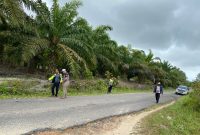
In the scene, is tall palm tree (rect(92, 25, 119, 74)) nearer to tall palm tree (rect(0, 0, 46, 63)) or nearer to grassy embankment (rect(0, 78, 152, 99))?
grassy embankment (rect(0, 78, 152, 99))

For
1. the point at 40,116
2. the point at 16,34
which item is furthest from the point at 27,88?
the point at 40,116

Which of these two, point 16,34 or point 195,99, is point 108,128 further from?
point 195,99

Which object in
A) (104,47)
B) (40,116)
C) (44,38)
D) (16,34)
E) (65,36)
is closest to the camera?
(40,116)

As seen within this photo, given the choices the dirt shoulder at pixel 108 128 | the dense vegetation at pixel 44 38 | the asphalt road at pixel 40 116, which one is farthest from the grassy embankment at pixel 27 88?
the dirt shoulder at pixel 108 128

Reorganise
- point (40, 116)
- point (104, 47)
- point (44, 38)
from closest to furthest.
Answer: point (40, 116) < point (44, 38) < point (104, 47)

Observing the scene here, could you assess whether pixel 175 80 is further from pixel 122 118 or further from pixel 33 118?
pixel 33 118

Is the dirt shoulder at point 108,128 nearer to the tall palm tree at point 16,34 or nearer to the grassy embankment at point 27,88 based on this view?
the grassy embankment at point 27,88

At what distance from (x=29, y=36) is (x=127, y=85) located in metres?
21.2

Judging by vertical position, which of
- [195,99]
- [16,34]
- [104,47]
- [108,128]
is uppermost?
[104,47]

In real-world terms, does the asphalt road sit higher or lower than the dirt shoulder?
higher

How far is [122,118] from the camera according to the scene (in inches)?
604

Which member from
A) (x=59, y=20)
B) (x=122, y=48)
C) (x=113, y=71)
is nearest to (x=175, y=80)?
(x=122, y=48)

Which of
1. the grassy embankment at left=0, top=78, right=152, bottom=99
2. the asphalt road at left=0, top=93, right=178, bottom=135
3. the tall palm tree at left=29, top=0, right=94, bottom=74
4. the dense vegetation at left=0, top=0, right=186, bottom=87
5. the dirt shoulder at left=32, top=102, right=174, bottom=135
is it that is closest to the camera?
the asphalt road at left=0, top=93, right=178, bottom=135

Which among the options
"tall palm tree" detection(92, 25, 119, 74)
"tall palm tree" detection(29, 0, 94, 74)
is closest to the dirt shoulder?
"tall palm tree" detection(29, 0, 94, 74)
